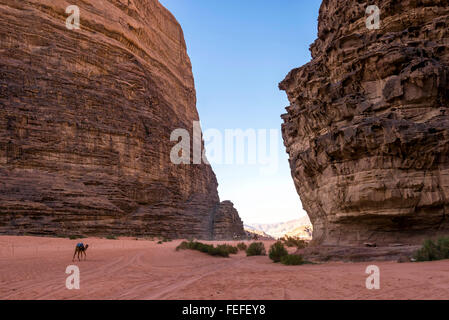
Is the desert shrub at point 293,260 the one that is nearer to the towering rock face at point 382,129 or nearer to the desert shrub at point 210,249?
the towering rock face at point 382,129

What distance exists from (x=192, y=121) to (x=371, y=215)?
47691mm

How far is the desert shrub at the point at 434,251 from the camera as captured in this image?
8609 mm

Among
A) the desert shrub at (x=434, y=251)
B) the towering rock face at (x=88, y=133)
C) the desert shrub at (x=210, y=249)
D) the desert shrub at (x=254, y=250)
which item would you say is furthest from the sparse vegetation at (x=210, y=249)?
the towering rock face at (x=88, y=133)

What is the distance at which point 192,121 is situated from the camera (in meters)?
56.6

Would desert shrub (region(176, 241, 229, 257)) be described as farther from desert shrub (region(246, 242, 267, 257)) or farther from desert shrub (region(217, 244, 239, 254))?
desert shrub (region(246, 242, 267, 257))

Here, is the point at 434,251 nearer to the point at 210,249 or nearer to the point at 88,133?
the point at 210,249

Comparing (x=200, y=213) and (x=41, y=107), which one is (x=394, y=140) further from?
(x=200, y=213)

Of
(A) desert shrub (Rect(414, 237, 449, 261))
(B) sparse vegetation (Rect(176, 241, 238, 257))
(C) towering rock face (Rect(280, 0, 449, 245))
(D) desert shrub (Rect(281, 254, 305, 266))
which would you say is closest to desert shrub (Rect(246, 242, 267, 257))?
(B) sparse vegetation (Rect(176, 241, 238, 257))

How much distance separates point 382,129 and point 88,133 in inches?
1141

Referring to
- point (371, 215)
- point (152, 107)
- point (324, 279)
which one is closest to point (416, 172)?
point (371, 215)

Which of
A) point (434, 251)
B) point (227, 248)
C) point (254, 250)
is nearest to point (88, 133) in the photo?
point (227, 248)

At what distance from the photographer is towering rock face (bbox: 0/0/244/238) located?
89.1 ft

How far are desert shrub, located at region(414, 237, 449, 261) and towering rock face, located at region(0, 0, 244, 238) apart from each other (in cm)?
2498

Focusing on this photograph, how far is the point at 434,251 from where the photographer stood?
8.73 m
